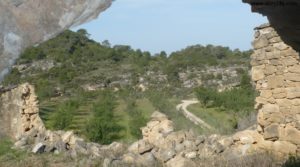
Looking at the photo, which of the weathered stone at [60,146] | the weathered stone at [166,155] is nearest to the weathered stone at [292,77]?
the weathered stone at [166,155]

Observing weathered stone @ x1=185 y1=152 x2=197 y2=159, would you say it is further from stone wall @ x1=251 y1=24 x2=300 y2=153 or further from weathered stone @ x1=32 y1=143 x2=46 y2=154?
weathered stone @ x1=32 y1=143 x2=46 y2=154

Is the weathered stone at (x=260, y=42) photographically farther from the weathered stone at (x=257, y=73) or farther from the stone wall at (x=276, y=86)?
the weathered stone at (x=257, y=73)

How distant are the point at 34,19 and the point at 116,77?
4082 centimetres

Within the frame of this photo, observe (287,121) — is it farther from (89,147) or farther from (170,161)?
(89,147)

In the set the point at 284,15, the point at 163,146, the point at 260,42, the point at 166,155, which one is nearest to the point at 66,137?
the point at 163,146

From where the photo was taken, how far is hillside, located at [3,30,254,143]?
2889cm

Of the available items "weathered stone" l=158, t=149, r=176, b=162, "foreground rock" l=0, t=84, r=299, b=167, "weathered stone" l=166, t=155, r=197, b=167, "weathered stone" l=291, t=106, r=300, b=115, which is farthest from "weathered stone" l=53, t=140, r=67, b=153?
"weathered stone" l=291, t=106, r=300, b=115

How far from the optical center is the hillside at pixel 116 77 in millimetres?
28891

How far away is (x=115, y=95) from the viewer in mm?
35344

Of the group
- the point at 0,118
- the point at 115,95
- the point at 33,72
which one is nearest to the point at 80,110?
the point at 115,95

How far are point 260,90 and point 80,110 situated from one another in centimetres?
2237

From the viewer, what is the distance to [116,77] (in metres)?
42.5

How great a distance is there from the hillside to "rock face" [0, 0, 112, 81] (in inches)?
832

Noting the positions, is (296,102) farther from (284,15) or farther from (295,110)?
(284,15)
